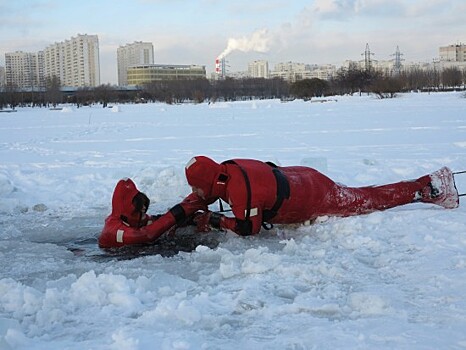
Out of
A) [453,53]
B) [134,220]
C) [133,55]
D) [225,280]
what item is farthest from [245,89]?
[133,55]

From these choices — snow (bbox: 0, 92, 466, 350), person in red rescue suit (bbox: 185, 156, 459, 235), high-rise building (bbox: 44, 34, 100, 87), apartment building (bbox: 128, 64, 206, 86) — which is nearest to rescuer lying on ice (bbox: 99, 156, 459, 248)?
person in red rescue suit (bbox: 185, 156, 459, 235)

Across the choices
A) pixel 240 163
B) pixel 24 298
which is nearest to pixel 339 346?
pixel 24 298

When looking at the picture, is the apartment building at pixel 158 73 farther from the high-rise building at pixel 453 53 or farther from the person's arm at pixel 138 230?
the person's arm at pixel 138 230

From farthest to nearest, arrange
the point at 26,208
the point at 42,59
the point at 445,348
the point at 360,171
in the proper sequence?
the point at 42,59, the point at 360,171, the point at 26,208, the point at 445,348

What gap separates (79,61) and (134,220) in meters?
166

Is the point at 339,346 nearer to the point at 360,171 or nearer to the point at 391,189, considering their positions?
the point at 391,189

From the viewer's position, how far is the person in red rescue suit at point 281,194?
5.66 metres

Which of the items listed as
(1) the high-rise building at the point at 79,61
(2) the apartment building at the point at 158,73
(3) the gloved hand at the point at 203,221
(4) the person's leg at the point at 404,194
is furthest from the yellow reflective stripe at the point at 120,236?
(1) the high-rise building at the point at 79,61

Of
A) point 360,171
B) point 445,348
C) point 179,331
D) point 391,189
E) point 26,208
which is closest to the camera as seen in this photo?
point 445,348

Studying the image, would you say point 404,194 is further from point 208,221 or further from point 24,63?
point 24,63

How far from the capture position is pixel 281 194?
19.0 ft

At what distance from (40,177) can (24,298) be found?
6.08 metres

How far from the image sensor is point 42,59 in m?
177

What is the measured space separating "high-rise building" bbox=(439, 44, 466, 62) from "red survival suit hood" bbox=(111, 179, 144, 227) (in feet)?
527
